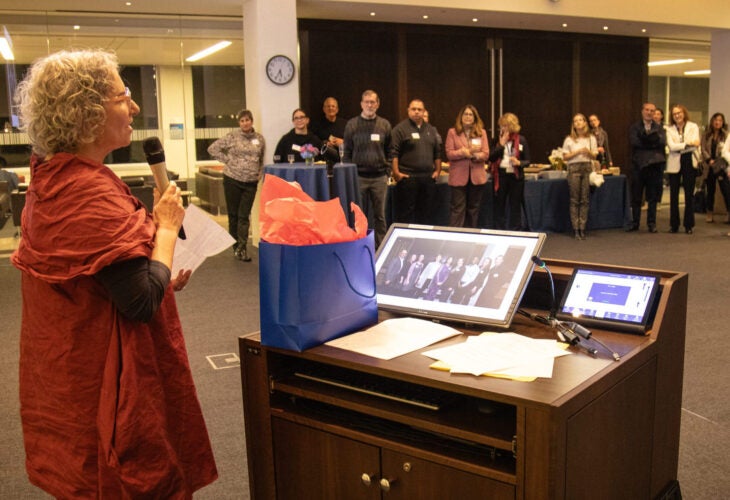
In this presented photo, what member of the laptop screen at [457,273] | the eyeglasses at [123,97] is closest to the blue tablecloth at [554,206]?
the laptop screen at [457,273]

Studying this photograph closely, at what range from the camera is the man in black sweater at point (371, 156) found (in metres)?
7.67

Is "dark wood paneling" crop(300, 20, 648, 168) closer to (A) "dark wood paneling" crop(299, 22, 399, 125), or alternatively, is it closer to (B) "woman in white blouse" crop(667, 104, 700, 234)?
(A) "dark wood paneling" crop(299, 22, 399, 125)

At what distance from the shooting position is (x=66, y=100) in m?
1.51

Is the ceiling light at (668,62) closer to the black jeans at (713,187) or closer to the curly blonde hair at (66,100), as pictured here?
the black jeans at (713,187)

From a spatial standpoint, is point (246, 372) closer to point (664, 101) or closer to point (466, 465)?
point (466, 465)

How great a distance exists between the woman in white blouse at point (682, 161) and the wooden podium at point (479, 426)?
736 centimetres

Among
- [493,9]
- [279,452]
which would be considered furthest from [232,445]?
[493,9]

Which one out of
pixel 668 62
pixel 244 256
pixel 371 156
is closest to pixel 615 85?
pixel 668 62

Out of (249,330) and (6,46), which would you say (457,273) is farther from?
(6,46)

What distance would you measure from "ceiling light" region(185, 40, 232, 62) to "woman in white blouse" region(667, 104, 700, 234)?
17.1 ft

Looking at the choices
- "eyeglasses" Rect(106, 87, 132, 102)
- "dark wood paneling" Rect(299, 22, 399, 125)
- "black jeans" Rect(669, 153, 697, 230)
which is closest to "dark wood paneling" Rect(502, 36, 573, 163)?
"dark wood paneling" Rect(299, 22, 399, 125)

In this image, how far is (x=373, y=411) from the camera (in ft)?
6.04

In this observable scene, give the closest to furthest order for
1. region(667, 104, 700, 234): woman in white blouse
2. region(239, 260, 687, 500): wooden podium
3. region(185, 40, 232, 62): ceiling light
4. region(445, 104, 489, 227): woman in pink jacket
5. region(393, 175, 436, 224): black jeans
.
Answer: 1. region(239, 260, 687, 500): wooden podium
2. region(393, 175, 436, 224): black jeans
3. region(445, 104, 489, 227): woman in pink jacket
4. region(667, 104, 700, 234): woman in white blouse
5. region(185, 40, 232, 62): ceiling light

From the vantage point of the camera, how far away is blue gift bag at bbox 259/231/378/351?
1.83m
